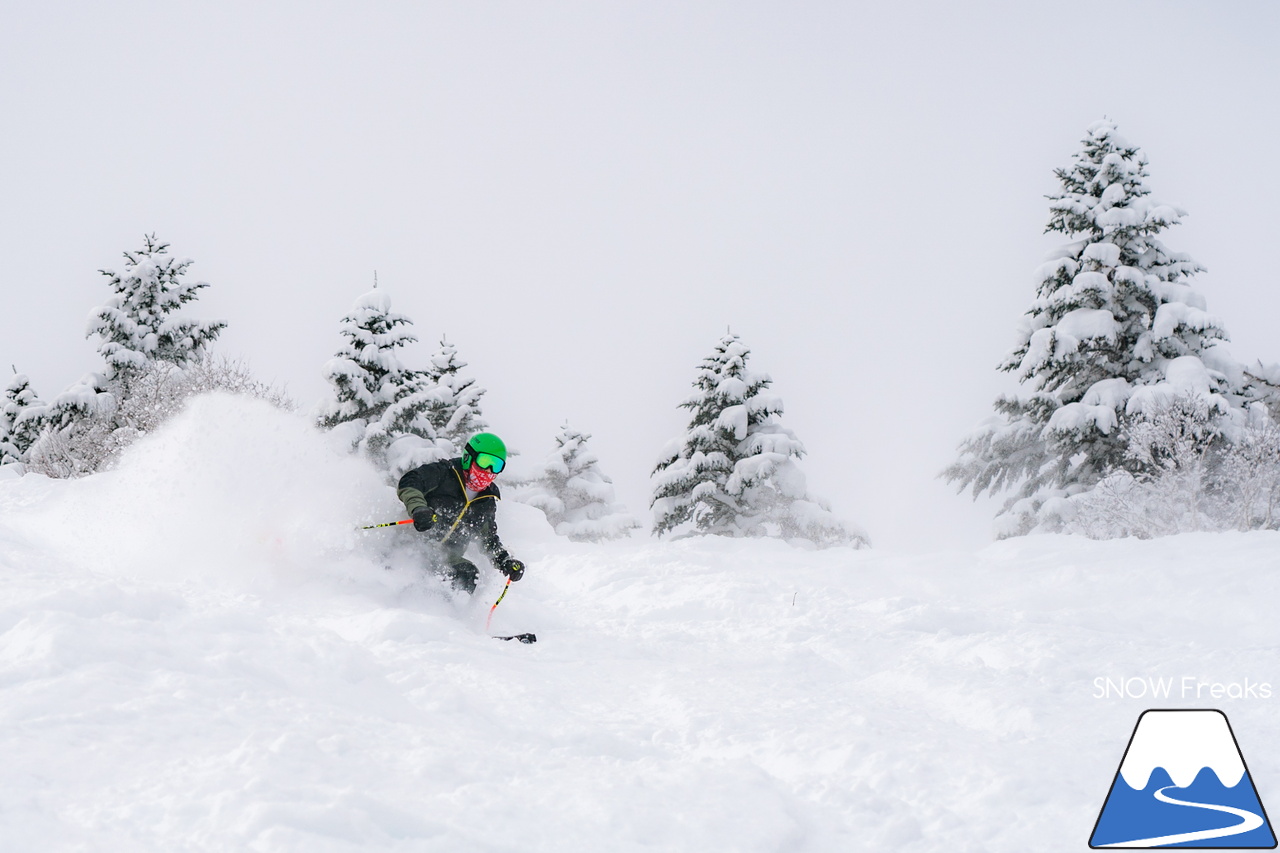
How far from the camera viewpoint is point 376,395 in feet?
65.3

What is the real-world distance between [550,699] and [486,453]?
3.62 meters

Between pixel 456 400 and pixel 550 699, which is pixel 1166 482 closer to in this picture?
pixel 550 699

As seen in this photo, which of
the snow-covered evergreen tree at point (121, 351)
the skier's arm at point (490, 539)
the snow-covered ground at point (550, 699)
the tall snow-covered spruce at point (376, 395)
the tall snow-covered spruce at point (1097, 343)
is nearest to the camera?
the snow-covered ground at point (550, 699)

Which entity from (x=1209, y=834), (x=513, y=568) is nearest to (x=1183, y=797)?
(x=1209, y=834)

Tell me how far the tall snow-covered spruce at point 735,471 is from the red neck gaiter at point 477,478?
1311cm

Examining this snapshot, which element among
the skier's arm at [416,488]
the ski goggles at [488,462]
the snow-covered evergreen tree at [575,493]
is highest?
the ski goggles at [488,462]

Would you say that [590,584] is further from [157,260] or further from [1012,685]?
[157,260]

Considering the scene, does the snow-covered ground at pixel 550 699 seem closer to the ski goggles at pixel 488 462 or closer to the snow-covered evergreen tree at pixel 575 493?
the ski goggles at pixel 488 462

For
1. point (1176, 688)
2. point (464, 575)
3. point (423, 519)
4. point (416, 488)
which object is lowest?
point (1176, 688)

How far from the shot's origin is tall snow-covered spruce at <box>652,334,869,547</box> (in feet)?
65.7

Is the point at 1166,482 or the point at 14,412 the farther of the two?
the point at 14,412

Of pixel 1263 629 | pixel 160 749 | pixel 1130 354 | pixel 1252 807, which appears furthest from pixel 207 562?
pixel 1130 354

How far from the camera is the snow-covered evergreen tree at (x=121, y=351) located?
21.8 m

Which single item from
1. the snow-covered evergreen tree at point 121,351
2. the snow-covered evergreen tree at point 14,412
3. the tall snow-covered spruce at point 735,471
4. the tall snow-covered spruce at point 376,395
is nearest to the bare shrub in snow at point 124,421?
the snow-covered evergreen tree at point 121,351
